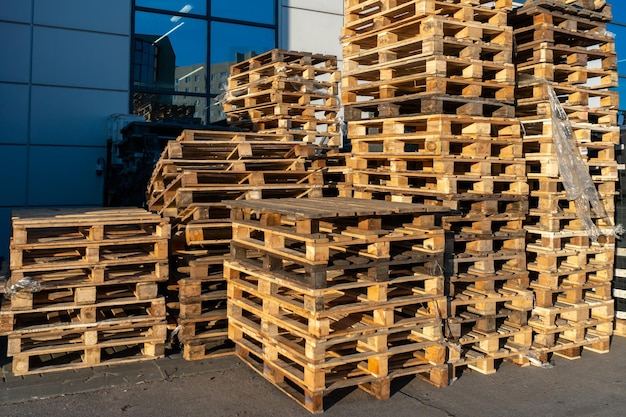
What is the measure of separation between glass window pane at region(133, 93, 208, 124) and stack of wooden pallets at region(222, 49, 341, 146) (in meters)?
2.09

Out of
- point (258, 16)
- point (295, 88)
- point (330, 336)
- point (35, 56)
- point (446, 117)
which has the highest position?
point (258, 16)

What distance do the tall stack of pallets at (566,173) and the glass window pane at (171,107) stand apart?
739 cm

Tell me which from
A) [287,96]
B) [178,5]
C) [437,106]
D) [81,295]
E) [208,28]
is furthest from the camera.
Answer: [208,28]

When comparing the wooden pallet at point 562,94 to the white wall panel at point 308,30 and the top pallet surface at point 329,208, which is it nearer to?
the top pallet surface at point 329,208

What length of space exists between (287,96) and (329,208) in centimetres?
533

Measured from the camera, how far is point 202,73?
13.2 m

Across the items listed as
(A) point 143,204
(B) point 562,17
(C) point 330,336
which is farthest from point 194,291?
(B) point 562,17

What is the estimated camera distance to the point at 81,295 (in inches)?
237

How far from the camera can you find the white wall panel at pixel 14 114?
36.0 feet

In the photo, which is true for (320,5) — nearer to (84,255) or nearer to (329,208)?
(84,255)

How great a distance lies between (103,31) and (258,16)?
3.63 metres

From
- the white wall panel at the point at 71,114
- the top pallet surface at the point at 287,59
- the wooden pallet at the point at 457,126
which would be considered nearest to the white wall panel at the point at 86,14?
the white wall panel at the point at 71,114

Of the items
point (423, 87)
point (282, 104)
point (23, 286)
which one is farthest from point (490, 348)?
point (282, 104)

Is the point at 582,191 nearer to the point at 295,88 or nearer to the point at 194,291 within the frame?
the point at 194,291
